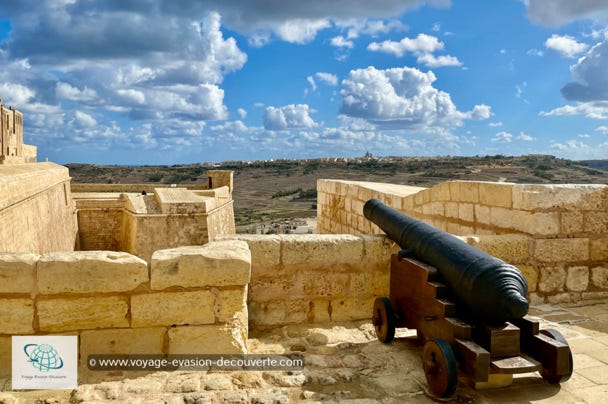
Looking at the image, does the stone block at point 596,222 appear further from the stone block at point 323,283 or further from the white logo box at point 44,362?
the white logo box at point 44,362

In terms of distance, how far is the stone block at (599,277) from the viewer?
16.3ft

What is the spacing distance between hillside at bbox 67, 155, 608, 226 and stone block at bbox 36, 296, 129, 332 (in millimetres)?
28949

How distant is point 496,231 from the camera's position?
17.4ft

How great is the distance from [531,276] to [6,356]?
4.47 m

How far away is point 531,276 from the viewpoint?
4.77 meters

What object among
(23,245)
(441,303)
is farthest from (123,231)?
(441,303)

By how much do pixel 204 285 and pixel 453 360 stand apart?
1.59 m

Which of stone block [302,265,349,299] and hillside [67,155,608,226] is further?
hillside [67,155,608,226]

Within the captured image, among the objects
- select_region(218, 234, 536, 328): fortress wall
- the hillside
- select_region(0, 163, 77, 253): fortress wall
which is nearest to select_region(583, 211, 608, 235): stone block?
select_region(218, 234, 536, 328): fortress wall

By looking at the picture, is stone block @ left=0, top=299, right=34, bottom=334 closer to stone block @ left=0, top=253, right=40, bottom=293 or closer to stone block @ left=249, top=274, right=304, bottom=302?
stone block @ left=0, top=253, right=40, bottom=293

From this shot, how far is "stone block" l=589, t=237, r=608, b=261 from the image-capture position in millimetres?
4965

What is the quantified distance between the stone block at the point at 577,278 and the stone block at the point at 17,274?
187 inches

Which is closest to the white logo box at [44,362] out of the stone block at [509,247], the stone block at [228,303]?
the stone block at [228,303]

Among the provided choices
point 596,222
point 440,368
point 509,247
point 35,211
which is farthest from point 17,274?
point 35,211
